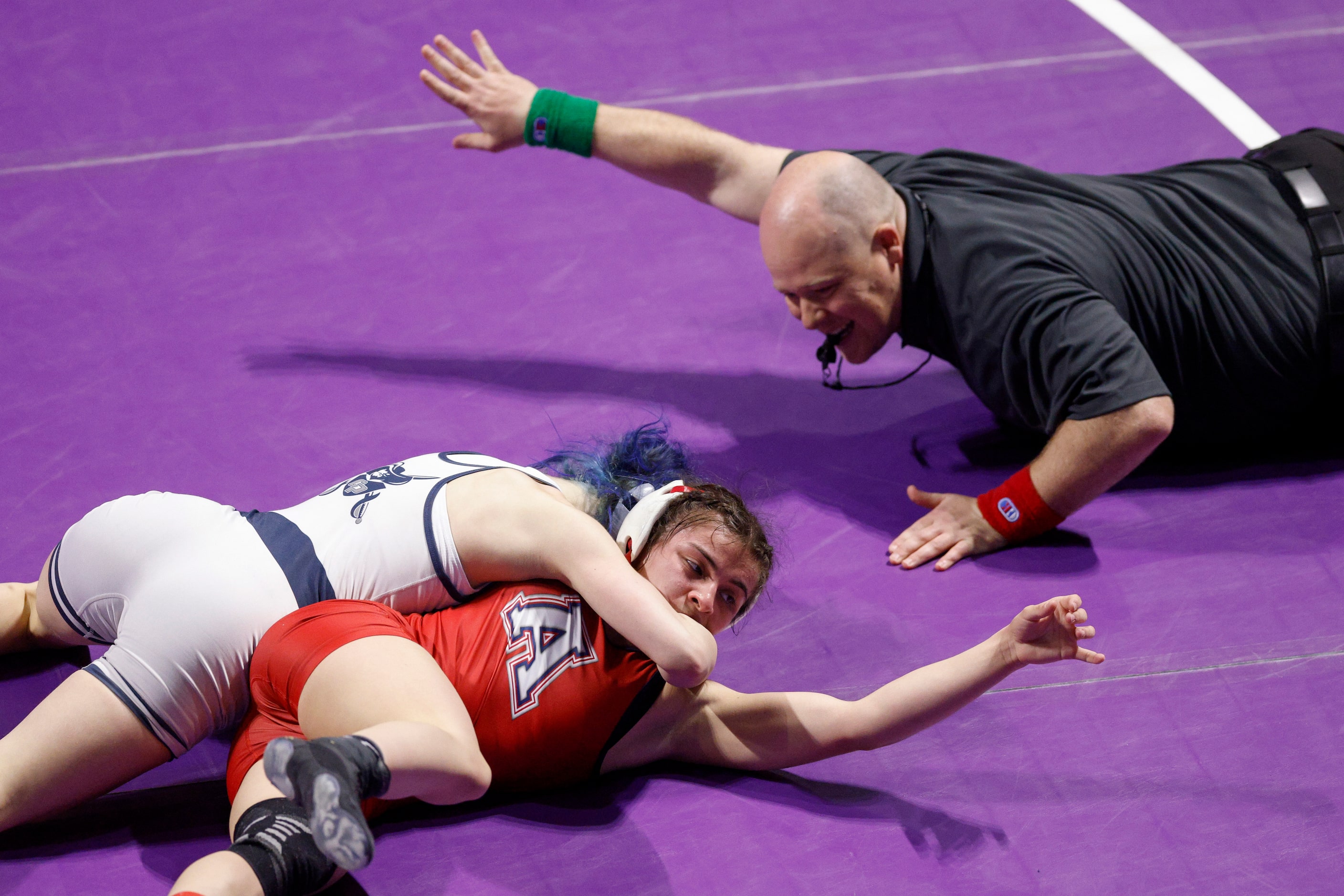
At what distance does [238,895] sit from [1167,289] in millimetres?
2388

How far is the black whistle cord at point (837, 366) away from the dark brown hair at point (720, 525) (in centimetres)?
79

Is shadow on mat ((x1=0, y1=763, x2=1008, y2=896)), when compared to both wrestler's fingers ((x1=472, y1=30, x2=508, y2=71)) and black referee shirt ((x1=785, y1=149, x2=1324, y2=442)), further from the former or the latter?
wrestler's fingers ((x1=472, y1=30, x2=508, y2=71))

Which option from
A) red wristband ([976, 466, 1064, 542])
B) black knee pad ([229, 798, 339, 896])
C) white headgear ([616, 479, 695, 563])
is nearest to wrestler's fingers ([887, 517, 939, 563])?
red wristband ([976, 466, 1064, 542])

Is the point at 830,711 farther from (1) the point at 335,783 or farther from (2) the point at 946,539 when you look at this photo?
(1) the point at 335,783

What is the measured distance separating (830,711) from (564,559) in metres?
0.56

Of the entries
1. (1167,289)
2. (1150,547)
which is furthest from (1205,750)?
(1167,289)

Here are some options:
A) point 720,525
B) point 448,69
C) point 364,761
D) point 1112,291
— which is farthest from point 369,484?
point 1112,291

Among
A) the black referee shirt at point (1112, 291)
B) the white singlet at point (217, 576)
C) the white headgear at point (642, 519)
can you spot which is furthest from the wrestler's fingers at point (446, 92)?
the white headgear at point (642, 519)

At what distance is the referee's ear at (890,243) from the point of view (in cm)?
299

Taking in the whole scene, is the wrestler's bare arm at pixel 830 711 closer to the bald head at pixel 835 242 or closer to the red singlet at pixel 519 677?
the red singlet at pixel 519 677

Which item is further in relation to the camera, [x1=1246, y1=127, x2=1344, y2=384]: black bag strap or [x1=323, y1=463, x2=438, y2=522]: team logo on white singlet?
[x1=1246, y1=127, x2=1344, y2=384]: black bag strap

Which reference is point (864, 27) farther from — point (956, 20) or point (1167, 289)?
point (1167, 289)

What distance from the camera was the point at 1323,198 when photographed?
128 inches

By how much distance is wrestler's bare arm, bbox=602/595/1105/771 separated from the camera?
2322 millimetres
